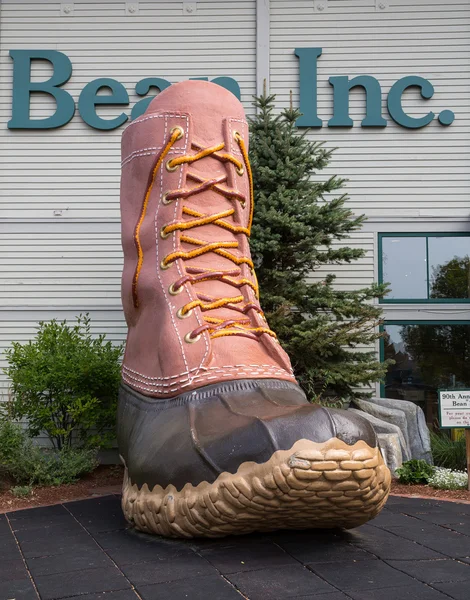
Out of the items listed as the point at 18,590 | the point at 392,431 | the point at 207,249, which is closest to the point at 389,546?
the point at 18,590

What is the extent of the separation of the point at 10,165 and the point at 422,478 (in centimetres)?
596

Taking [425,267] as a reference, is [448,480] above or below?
below

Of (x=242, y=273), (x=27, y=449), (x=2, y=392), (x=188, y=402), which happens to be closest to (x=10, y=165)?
(x=2, y=392)

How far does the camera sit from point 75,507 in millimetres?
3926

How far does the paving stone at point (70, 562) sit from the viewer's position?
2383 mm

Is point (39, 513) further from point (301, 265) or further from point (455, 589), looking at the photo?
point (301, 265)

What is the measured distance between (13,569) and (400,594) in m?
1.44

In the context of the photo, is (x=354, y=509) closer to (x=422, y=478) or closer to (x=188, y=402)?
(x=188, y=402)

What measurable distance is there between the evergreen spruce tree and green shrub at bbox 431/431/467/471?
98cm

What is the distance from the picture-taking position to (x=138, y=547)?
Result: 261cm

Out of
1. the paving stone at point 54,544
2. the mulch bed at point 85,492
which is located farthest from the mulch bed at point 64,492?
the paving stone at point 54,544

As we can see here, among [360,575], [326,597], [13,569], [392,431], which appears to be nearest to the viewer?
[326,597]

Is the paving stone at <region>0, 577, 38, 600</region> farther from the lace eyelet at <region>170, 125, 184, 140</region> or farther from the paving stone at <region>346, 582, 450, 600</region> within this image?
the lace eyelet at <region>170, 125, 184, 140</region>

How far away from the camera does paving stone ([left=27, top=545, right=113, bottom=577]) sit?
238cm
